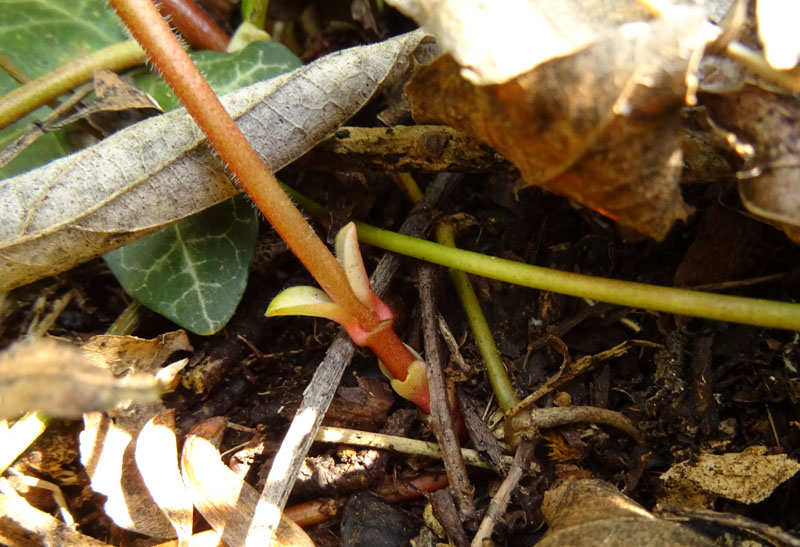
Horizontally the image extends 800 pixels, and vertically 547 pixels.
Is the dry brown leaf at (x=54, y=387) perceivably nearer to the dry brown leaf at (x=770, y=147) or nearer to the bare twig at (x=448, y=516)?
the bare twig at (x=448, y=516)

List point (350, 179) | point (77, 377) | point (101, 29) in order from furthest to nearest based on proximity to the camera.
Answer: point (101, 29), point (350, 179), point (77, 377)

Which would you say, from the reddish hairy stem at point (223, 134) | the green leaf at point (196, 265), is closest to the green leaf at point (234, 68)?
the green leaf at point (196, 265)

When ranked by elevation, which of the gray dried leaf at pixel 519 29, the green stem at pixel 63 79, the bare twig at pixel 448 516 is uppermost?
the green stem at pixel 63 79

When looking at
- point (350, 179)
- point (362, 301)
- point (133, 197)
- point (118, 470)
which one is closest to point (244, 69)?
point (350, 179)

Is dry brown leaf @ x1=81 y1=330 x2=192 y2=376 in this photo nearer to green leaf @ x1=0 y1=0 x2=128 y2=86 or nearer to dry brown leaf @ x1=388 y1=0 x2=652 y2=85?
green leaf @ x1=0 y1=0 x2=128 y2=86

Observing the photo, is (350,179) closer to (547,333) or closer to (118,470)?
(547,333)

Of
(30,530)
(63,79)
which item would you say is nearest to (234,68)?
(63,79)

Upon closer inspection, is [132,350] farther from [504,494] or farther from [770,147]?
[770,147]
